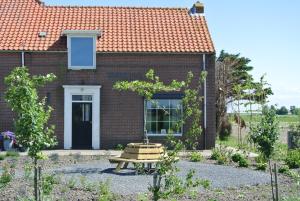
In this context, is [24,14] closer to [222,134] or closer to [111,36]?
[111,36]

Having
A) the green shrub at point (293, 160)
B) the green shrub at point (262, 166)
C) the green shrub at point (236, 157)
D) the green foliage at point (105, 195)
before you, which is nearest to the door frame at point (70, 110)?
the green shrub at point (236, 157)

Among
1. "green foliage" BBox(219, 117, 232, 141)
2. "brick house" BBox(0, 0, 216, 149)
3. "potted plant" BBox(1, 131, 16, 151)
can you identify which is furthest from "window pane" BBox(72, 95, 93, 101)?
"green foliage" BBox(219, 117, 232, 141)

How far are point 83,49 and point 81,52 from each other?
0.15 meters

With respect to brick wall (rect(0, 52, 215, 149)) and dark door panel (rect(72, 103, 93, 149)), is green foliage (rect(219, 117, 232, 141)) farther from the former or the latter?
dark door panel (rect(72, 103, 93, 149))

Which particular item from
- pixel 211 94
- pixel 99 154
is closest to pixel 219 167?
pixel 99 154

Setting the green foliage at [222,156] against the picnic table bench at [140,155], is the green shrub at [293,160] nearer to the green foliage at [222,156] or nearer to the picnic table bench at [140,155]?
the green foliage at [222,156]

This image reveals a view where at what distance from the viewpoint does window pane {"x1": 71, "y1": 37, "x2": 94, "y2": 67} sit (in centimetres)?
2400

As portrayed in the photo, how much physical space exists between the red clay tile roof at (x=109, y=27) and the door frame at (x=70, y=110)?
66.5 inches

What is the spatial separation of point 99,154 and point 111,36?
6.18 meters

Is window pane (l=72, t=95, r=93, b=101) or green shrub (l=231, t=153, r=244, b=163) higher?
window pane (l=72, t=95, r=93, b=101)

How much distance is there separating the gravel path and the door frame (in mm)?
5970

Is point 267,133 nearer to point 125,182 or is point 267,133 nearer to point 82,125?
point 125,182

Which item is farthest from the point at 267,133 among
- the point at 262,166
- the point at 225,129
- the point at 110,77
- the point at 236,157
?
the point at 225,129

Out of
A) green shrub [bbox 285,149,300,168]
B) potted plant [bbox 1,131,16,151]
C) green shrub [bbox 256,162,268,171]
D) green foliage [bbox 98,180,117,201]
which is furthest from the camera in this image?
potted plant [bbox 1,131,16,151]
